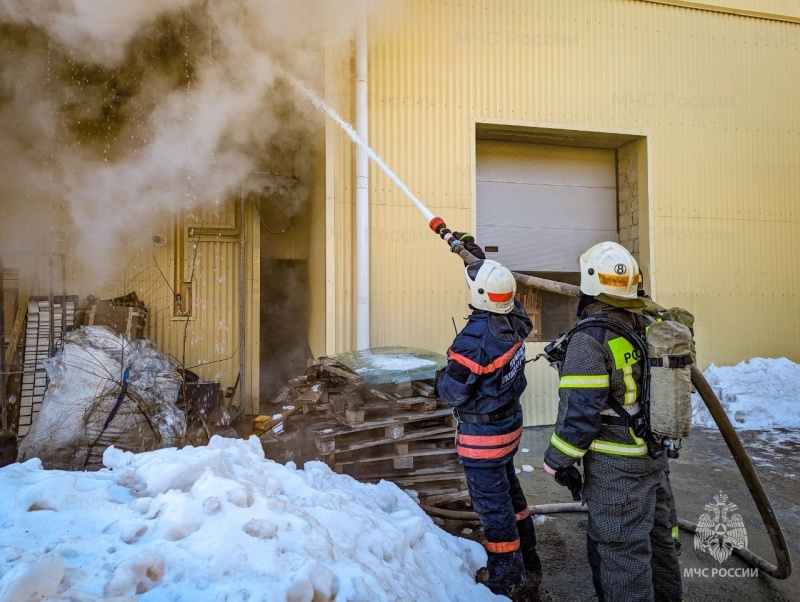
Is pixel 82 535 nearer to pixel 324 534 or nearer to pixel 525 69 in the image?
pixel 324 534

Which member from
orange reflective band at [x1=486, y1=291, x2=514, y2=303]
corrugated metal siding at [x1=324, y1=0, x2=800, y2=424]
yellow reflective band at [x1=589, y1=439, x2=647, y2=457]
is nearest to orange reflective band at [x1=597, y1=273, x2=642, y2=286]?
orange reflective band at [x1=486, y1=291, x2=514, y2=303]

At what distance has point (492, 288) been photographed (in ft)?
10.4

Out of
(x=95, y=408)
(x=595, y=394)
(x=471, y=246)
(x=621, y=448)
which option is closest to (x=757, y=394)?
(x=471, y=246)

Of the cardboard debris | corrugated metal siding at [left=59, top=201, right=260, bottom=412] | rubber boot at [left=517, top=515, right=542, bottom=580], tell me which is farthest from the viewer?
corrugated metal siding at [left=59, top=201, right=260, bottom=412]

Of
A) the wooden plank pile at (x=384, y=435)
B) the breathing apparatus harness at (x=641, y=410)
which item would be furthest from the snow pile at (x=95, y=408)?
the breathing apparatus harness at (x=641, y=410)

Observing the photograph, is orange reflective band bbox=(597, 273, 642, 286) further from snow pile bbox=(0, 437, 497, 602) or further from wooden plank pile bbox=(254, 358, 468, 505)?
wooden plank pile bbox=(254, 358, 468, 505)

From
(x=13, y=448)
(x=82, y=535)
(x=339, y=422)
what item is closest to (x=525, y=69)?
(x=339, y=422)

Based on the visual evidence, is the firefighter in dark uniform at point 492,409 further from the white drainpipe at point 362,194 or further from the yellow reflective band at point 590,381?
the white drainpipe at point 362,194

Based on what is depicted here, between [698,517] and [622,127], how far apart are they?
545 cm

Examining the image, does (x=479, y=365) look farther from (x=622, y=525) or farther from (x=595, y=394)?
(x=622, y=525)

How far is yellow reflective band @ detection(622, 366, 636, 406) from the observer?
2.53 metres

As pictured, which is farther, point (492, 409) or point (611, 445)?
point (492, 409)

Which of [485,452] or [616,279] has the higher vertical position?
[616,279]

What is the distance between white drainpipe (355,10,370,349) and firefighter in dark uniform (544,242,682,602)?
374 centimetres
